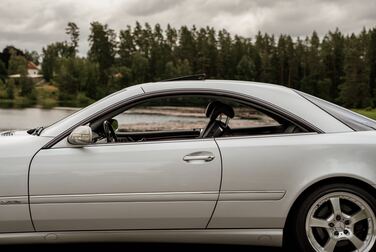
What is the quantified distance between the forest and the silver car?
96993 millimetres

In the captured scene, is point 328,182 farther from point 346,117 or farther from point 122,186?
point 122,186

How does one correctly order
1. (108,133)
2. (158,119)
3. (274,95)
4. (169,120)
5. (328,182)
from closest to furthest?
(328,182)
(274,95)
(108,133)
(169,120)
(158,119)

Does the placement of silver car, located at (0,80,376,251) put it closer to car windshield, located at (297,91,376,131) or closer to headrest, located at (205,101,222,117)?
car windshield, located at (297,91,376,131)

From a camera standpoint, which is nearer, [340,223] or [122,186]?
[122,186]

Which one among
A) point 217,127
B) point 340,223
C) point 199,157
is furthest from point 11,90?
point 340,223

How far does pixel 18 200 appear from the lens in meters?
3.61

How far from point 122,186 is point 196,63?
126453 millimetres

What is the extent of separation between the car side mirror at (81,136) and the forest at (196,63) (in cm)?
9704

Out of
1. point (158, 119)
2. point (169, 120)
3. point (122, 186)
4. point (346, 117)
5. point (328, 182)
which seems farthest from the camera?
point (158, 119)

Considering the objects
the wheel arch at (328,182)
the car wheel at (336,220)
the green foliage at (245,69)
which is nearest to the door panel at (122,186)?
the wheel arch at (328,182)

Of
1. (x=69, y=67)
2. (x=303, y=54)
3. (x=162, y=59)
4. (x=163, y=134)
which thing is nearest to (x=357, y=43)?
(x=303, y=54)

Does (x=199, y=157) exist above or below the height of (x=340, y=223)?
above

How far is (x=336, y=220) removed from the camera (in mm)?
3750

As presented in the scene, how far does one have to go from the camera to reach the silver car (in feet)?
11.8
